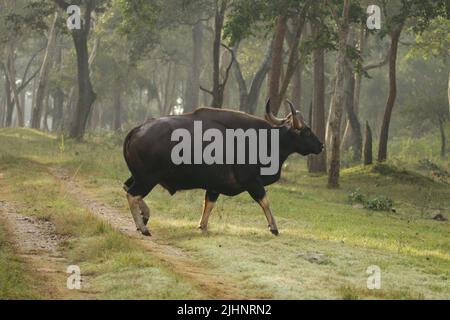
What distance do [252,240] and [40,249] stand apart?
153 inches

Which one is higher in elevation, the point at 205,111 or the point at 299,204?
the point at 205,111

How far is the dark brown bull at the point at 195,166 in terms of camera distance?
1355 centimetres

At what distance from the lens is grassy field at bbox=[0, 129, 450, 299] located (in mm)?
9852

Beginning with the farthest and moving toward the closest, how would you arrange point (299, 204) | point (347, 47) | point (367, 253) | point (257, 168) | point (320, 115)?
point (320, 115), point (347, 47), point (299, 204), point (257, 168), point (367, 253)

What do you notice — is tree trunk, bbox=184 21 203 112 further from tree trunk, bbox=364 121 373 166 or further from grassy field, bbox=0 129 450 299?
grassy field, bbox=0 129 450 299

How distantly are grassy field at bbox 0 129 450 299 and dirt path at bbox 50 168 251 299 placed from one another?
0.16 meters

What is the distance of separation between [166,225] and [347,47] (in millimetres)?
14431

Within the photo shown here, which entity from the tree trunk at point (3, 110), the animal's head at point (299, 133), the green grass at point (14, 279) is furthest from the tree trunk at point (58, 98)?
the green grass at point (14, 279)

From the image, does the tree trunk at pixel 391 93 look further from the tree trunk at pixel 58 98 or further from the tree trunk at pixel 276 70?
the tree trunk at pixel 58 98

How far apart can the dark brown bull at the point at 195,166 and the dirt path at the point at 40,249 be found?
1.84 m

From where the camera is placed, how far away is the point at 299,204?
68.1 feet

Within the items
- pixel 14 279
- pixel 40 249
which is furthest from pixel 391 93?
pixel 14 279
